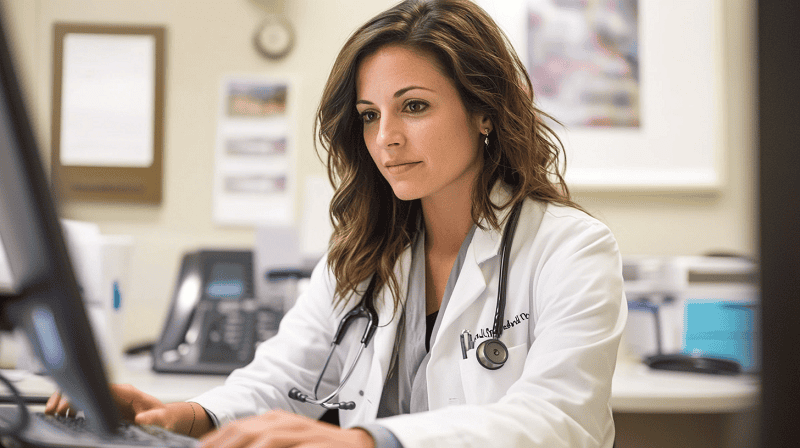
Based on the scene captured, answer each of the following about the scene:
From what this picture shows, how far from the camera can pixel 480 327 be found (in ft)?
3.56

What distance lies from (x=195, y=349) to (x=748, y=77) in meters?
1.53

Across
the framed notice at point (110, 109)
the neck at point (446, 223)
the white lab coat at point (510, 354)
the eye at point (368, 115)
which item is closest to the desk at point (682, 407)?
the white lab coat at point (510, 354)

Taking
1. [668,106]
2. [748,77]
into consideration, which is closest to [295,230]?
[668,106]

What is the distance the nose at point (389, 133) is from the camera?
1132mm

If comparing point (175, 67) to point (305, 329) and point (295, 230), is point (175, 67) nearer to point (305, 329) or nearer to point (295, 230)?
point (295, 230)

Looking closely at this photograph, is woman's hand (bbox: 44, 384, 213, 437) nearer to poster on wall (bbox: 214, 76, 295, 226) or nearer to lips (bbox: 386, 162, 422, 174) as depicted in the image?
lips (bbox: 386, 162, 422, 174)

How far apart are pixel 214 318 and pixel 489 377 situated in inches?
35.7

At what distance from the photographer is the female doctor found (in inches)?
37.0

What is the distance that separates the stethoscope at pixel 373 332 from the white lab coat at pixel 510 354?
0.02m

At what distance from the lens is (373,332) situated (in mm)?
1190

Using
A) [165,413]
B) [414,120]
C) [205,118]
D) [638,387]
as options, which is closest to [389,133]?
[414,120]

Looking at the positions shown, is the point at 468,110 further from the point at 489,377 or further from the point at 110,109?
the point at 110,109

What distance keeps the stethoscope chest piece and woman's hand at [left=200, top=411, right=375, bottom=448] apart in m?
0.38

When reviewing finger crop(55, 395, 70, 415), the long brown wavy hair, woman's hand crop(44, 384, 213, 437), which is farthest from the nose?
finger crop(55, 395, 70, 415)
